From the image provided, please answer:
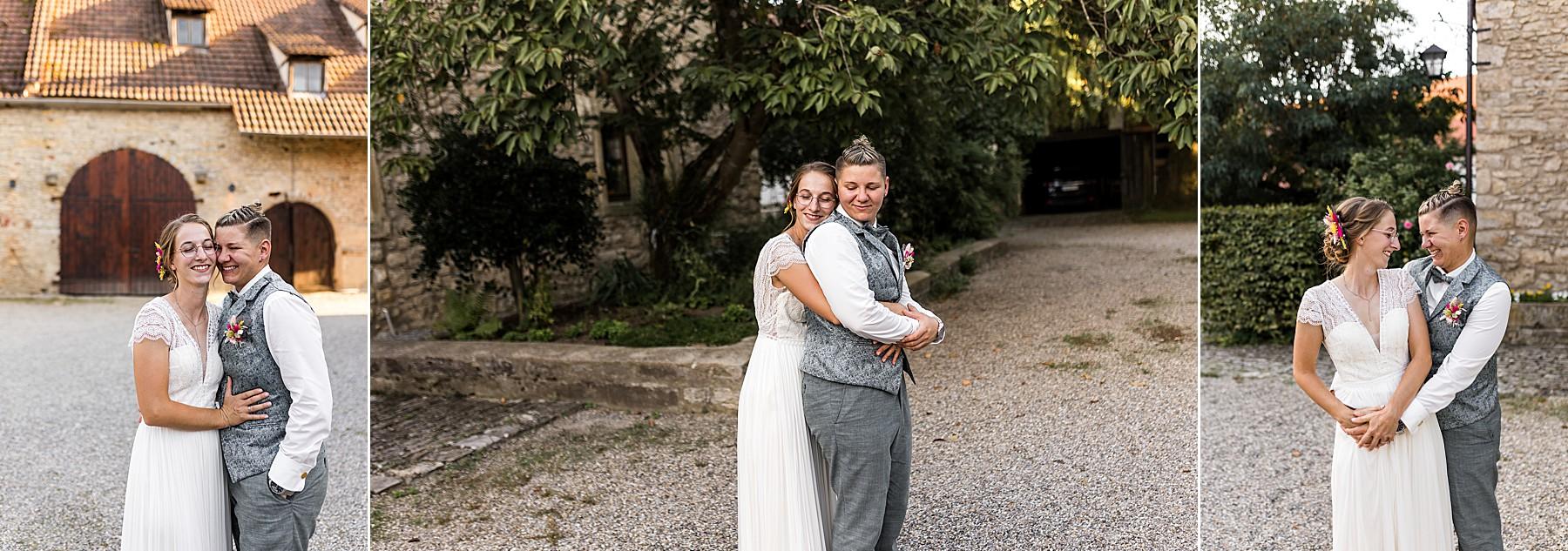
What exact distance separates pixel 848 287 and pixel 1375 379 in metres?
1.34

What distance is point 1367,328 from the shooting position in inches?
102

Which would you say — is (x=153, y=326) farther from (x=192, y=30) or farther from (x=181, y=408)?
(x=192, y=30)

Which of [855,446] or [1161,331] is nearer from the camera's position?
[855,446]

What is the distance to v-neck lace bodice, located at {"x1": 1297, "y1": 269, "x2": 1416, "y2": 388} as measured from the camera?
2.58 m

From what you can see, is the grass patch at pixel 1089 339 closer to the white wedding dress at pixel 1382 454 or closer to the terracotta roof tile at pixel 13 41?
the white wedding dress at pixel 1382 454

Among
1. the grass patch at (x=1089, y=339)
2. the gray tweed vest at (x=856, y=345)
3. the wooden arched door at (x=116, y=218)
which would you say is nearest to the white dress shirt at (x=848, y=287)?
the gray tweed vest at (x=856, y=345)

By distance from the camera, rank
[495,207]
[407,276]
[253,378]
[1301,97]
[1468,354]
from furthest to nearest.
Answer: [1301,97] → [407,276] → [495,207] → [1468,354] → [253,378]

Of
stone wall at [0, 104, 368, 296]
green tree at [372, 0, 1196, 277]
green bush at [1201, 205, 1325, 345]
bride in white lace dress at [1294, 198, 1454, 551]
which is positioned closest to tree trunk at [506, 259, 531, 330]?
green tree at [372, 0, 1196, 277]

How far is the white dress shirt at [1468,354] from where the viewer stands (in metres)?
2.53

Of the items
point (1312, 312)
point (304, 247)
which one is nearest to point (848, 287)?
point (1312, 312)

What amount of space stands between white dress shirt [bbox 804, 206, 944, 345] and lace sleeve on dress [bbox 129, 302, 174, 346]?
1.46 metres

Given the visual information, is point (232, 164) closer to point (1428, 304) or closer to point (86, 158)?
point (86, 158)

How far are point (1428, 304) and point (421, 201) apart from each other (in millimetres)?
6085

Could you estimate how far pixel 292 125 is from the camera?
6922 mm
